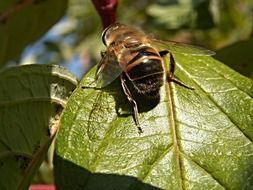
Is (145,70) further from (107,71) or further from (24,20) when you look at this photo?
(24,20)

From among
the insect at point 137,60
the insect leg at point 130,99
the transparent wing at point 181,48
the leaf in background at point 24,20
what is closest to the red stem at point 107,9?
the insect at point 137,60

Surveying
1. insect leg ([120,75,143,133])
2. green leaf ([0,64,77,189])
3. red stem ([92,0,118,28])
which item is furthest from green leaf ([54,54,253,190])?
red stem ([92,0,118,28])

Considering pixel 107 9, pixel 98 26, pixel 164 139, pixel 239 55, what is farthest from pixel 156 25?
pixel 164 139

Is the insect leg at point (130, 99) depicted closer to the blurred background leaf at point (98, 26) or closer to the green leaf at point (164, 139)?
the green leaf at point (164, 139)

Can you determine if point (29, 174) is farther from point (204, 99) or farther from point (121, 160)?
point (204, 99)

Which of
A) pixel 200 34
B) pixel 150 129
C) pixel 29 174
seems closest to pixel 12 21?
pixel 29 174

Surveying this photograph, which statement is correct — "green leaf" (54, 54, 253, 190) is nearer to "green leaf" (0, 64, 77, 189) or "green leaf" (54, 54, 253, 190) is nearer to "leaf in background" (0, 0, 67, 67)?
"green leaf" (0, 64, 77, 189)
